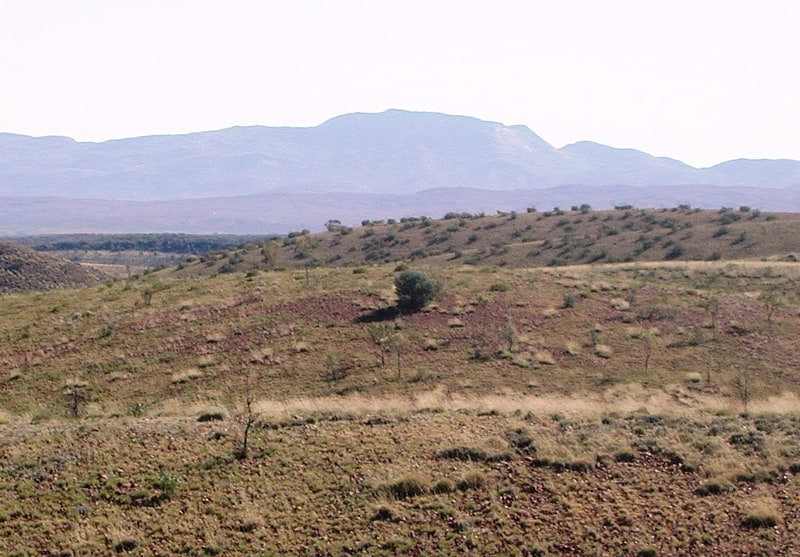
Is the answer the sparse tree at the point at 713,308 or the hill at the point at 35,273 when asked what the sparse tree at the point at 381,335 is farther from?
the hill at the point at 35,273

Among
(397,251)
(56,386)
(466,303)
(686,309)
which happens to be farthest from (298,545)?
(397,251)

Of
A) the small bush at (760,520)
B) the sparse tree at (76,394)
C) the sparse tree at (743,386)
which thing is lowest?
the sparse tree at (743,386)

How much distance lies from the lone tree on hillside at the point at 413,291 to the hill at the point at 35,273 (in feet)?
138

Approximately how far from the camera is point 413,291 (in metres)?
30.3

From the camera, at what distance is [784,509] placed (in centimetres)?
1077

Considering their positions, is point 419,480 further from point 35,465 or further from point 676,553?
point 35,465

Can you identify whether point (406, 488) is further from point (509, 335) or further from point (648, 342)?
point (648, 342)

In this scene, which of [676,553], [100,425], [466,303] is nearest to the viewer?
[676,553]

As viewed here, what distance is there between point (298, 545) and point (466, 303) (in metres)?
21.4

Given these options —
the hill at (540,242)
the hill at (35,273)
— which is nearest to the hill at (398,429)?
the hill at (540,242)

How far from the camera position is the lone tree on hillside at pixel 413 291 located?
30.2 meters

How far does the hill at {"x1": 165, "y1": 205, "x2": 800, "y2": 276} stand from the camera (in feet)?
202

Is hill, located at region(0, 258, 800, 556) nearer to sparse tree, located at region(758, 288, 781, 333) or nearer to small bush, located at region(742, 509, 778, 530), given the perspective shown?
small bush, located at region(742, 509, 778, 530)

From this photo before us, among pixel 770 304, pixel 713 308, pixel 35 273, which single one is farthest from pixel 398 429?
pixel 35 273
